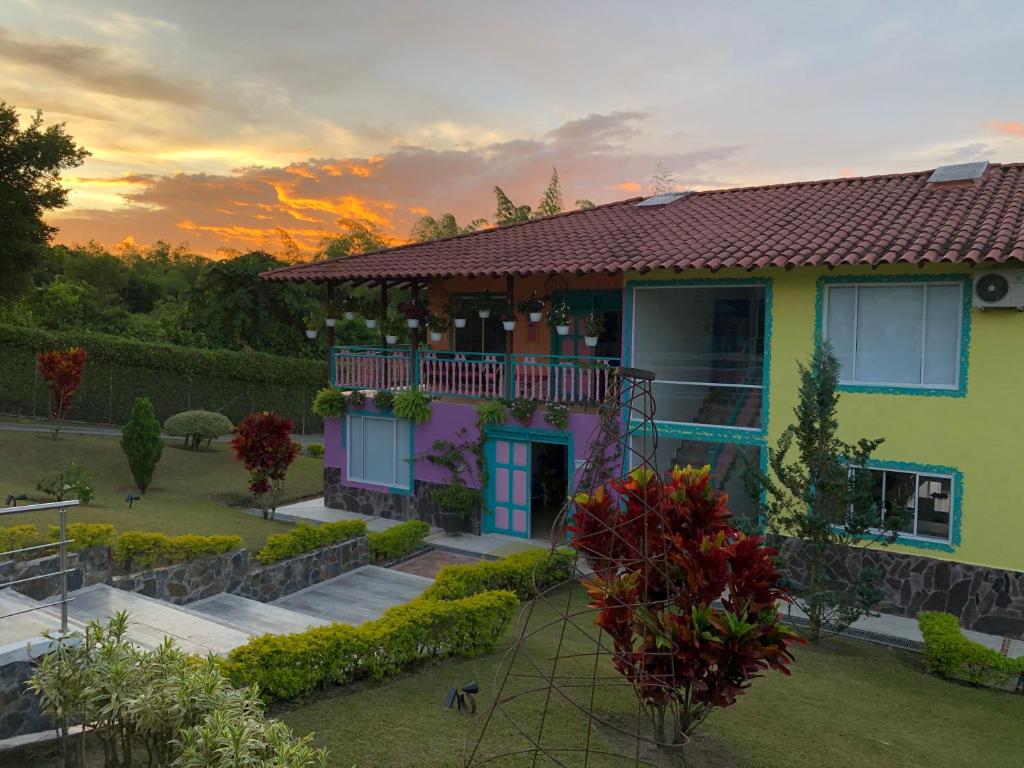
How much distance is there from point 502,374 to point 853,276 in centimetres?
730

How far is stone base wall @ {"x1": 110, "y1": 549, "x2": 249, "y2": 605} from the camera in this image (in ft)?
35.8

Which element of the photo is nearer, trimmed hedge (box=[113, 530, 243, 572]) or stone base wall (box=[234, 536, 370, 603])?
trimmed hedge (box=[113, 530, 243, 572])

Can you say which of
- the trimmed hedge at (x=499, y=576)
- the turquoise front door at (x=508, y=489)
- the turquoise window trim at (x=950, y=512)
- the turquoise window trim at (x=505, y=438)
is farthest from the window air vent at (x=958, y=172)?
the trimmed hedge at (x=499, y=576)

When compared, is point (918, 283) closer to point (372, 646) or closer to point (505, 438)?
point (505, 438)

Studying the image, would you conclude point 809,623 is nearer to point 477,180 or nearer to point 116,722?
point 116,722

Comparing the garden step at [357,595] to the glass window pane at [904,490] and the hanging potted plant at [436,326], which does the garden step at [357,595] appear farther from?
the glass window pane at [904,490]

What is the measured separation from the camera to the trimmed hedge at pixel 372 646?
7613 millimetres

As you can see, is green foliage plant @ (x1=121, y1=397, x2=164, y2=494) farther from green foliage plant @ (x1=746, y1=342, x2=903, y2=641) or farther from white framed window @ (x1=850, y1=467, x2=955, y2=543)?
white framed window @ (x1=850, y1=467, x2=955, y2=543)

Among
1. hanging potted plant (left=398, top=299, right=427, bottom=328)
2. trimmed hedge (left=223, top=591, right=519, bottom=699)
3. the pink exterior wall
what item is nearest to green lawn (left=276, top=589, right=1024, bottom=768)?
trimmed hedge (left=223, top=591, right=519, bottom=699)

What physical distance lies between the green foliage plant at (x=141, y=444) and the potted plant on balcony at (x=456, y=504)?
8.35 metres

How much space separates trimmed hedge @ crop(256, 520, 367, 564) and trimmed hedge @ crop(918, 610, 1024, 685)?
933 centimetres

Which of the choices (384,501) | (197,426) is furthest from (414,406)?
(197,426)

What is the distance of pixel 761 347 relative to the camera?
15.3 meters

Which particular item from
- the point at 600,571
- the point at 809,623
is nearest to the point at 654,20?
the point at 809,623
